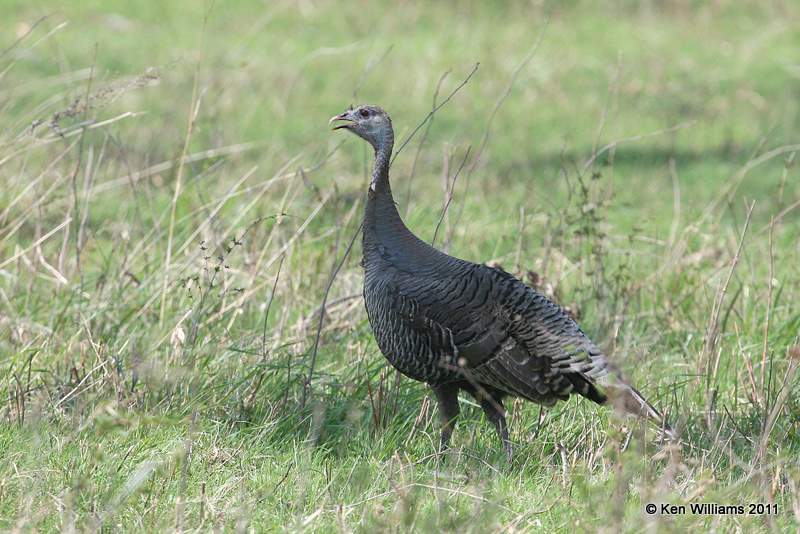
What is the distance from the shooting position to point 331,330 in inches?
202

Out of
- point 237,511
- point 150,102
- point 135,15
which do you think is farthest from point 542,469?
point 135,15

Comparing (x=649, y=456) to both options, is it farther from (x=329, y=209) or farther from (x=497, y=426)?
(x=329, y=209)

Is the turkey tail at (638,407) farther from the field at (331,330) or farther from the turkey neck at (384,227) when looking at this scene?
the turkey neck at (384,227)

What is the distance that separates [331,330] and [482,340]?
122 cm

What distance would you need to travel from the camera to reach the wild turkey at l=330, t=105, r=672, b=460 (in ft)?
13.1

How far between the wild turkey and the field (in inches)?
6.9

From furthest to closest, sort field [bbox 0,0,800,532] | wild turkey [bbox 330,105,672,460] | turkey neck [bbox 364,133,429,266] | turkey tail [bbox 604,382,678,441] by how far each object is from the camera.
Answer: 1. turkey neck [bbox 364,133,429,266]
2. wild turkey [bbox 330,105,672,460]
3. turkey tail [bbox 604,382,678,441]
4. field [bbox 0,0,800,532]

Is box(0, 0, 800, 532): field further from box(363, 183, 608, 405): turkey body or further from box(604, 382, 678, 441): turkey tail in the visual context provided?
box(363, 183, 608, 405): turkey body

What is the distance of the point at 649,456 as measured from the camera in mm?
3939

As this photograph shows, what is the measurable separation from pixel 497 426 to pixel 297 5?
1008cm

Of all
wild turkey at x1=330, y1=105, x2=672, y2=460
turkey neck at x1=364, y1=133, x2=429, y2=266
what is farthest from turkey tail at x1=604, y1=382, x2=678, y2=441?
turkey neck at x1=364, y1=133, x2=429, y2=266

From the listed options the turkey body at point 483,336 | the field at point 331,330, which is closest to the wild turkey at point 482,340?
the turkey body at point 483,336

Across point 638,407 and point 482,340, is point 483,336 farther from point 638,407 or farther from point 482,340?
point 638,407

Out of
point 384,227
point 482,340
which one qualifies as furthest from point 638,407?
point 384,227
